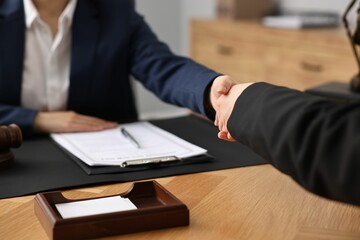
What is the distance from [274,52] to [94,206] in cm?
241

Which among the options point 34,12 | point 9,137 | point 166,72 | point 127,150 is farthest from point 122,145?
point 34,12

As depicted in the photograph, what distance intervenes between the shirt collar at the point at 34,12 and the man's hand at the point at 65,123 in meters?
0.34

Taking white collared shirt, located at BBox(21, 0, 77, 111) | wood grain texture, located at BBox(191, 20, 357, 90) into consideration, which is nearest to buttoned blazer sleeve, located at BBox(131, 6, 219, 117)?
white collared shirt, located at BBox(21, 0, 77, 111)

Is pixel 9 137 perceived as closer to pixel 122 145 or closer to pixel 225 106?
pixel 122 145

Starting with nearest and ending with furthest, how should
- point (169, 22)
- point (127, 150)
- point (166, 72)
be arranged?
point (127, 150) < point (166, 72) < point (169, 22)

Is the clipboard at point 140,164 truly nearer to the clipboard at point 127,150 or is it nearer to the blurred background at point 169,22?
the clipboard at point 127,150

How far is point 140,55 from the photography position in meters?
1.89

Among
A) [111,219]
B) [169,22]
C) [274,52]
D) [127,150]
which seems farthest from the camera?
[169,22]

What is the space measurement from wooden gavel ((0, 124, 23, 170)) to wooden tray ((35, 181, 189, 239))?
26 cm

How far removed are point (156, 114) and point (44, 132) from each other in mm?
2983

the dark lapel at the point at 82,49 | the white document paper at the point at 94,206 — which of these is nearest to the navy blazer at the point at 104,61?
the dark lapel at the point at 82,49

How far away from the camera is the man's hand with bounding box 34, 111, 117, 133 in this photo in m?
1.57

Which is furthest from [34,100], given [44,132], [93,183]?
[93,183]

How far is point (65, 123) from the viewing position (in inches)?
62.7
